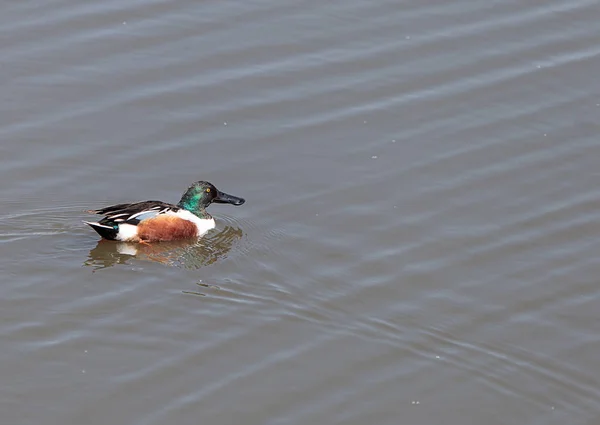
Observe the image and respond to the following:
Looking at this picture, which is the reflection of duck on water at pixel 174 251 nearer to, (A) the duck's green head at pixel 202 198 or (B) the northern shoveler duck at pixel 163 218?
(B) the northern shoveler duck at pixel 163 218

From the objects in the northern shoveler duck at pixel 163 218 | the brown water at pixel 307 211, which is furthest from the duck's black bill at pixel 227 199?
the brown water at pixel 307 211

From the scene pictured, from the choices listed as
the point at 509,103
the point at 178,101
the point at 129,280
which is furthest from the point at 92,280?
the point at 509,103

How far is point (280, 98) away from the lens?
12.3 meters

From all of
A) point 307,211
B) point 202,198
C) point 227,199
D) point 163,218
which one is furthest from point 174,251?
point 307,211

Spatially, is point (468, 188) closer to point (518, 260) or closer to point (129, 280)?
point (518, 260)

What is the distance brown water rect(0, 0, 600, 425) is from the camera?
807 centimetres

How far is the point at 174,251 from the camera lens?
1042 centimetres

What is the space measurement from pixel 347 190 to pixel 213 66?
265 centimetres

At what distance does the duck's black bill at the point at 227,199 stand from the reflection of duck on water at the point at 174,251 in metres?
0.23

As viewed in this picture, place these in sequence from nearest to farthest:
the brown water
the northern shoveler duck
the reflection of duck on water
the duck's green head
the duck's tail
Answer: the brown water, the reflection of duck on water, the duck's tail, the northern shoveler duck, the duck's green head

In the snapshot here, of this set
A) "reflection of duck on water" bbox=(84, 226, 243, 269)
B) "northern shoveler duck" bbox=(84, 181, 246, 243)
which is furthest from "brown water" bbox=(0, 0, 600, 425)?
"northern shoveler duck" bbox=(84, 181, 246, 243)

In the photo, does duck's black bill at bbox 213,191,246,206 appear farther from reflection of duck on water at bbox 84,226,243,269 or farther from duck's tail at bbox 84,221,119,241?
duck's tail at bbox 84,221,119,241

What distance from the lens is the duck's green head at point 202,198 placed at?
10.6 m

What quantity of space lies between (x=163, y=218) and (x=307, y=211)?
127 cm
